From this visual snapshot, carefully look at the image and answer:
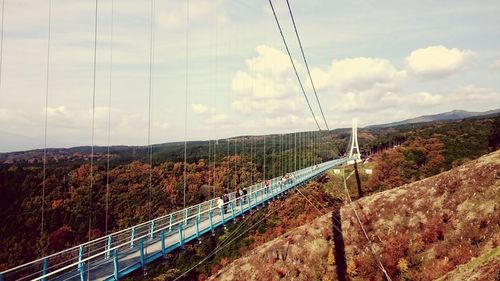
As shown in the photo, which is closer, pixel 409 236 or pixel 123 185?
Result: pixel 409 236

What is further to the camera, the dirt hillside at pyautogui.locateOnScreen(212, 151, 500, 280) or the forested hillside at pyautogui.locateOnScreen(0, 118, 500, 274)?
the forested hillside at pyautogui.locateOnScreen(0, 118, 500, 274)

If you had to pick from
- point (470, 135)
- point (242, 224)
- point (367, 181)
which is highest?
point (470, 135)

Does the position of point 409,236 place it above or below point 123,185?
above

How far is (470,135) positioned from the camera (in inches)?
3836

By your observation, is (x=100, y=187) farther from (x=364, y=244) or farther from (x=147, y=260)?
(x=147, y=260)

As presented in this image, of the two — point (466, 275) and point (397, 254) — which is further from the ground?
point (466, 275)

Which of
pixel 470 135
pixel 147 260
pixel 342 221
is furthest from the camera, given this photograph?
pixel 470 135

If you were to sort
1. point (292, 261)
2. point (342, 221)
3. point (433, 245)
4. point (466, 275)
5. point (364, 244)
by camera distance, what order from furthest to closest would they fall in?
point (342, 221) < point (292, 261) < point (364, 244) < point (433, 245) < point (466, 275)

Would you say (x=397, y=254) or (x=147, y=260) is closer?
(x=147, y=260)

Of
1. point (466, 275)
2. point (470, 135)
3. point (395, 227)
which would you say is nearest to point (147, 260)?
point (466, 275)

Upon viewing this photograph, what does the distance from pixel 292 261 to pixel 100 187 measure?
158 feet

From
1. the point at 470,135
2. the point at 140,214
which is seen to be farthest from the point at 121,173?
the point at 470,135

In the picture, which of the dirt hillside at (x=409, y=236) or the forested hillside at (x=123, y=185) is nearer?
the dirt hillside at (x=409, y=236)

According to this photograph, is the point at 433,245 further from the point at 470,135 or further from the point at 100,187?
the point at 470,135
